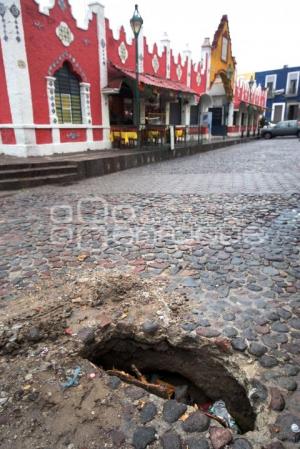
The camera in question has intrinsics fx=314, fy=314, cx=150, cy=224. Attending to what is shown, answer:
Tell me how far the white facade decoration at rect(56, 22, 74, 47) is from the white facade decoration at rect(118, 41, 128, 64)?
3345 mm

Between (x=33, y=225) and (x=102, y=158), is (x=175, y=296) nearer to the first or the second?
(x=33, y=225)

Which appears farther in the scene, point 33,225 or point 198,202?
point 198,202

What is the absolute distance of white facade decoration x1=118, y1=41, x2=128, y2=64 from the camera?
1516 cm

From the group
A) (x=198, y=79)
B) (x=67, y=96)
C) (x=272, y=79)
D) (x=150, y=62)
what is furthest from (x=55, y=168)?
(x=272, y=79)

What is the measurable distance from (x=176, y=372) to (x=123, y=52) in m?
16.1

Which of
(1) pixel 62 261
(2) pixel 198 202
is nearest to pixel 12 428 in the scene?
(1) pixel 62 261

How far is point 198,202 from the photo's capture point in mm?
6738

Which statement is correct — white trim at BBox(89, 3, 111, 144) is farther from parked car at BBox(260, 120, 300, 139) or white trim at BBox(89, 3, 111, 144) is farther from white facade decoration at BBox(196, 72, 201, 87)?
parked car at BBox(260, 120, 300, 139)

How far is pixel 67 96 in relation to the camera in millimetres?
12812

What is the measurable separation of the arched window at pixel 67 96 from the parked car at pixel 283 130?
23.9 metres

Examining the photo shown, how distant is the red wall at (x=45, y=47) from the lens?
10648 mm

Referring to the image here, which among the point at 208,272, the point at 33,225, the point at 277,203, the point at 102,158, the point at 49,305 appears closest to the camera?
the point at 49,305

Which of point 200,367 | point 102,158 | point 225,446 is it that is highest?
point 102,158

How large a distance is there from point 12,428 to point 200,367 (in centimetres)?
131
